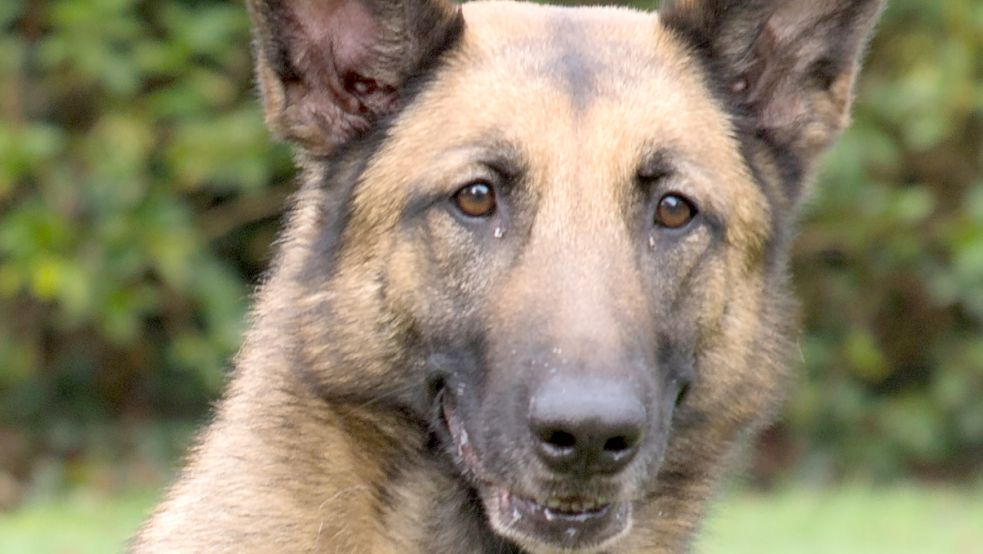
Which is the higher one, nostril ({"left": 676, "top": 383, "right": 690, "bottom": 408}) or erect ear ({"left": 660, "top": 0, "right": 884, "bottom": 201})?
erect ear ({"left": 660, "top": 0, "right": 884, "bottom": 201})

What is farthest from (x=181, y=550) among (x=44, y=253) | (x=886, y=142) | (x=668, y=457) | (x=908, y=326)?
(x=908, y=326)

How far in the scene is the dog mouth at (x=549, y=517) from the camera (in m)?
4.02

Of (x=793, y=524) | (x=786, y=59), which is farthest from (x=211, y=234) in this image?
(x=786, y=59)

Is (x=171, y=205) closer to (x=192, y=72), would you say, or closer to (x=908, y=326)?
(x=192, y=72)

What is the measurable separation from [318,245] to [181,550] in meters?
0.87

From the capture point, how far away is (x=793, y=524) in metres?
8.80

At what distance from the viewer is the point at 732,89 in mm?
4672

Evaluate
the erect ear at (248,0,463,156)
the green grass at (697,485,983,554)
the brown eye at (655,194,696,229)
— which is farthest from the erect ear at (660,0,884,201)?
the green grass at (697,485,983,554)

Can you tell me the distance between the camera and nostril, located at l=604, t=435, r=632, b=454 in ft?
12.6

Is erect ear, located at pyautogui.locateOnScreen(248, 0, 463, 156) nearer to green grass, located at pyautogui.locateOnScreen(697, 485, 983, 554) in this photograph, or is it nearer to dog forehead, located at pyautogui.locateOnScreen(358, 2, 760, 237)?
dog forehead, located at pyautogui.locateOnScreen(358, 2, 760, 237)

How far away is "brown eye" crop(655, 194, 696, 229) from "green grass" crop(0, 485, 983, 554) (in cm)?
355

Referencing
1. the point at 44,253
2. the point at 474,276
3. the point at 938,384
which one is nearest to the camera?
the point at 474,276

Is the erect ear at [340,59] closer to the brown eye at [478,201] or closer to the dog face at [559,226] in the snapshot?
the dog face at [559,226]

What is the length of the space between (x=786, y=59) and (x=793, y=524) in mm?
4578
